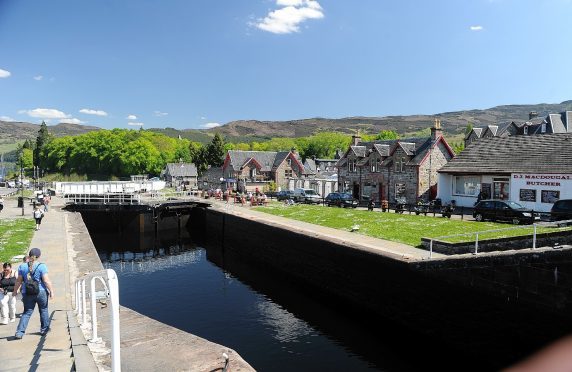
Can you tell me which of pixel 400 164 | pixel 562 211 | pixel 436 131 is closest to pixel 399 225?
pixel 562 211

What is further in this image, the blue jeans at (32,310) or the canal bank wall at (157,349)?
the blue jeans at (32,310)

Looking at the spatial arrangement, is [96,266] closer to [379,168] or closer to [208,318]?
[208,318]

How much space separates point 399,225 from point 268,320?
1154 cm

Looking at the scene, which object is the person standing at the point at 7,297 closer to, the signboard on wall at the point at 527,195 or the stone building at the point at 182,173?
the signboard on wall at the point at 527,195

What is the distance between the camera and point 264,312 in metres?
21.0

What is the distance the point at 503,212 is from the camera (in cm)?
2741

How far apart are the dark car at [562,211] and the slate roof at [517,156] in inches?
170

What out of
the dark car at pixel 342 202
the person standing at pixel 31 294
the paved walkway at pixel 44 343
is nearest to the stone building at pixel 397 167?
the dark car at pixel 342 202

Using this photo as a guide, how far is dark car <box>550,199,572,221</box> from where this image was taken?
24.7 metres

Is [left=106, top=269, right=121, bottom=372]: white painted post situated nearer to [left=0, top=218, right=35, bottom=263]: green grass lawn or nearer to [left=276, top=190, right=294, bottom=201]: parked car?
[left=0, top=218, right=35, bottom=263]: green grass lawn

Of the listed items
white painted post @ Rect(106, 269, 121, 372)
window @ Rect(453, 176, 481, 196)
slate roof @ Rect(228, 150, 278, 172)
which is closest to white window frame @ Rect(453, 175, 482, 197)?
window @ Rect(453, 176, 481, 196)

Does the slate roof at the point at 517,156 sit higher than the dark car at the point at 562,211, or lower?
higher

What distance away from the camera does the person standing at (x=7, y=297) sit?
10.8m

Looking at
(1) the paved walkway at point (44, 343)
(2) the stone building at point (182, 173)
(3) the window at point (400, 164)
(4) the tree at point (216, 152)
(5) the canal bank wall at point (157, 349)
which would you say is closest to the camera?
(1) the paved walkway at point (44, 343)
